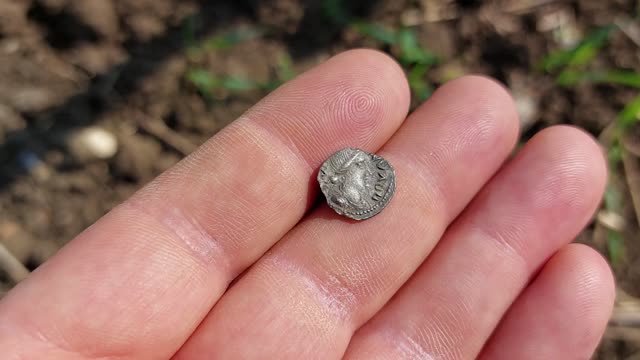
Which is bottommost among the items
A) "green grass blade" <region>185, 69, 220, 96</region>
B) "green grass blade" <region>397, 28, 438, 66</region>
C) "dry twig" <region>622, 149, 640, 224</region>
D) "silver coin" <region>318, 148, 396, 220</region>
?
"dry twig" <region>622, 149, 640, 224</region>

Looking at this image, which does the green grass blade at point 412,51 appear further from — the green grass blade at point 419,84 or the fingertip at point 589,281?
the fingertip at point 589,281

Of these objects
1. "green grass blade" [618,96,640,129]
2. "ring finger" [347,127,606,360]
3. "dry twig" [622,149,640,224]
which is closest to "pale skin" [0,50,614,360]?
"ring finger" [347,127,606,360]

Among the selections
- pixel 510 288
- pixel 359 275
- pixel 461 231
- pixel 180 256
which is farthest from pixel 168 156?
pixel 510 288

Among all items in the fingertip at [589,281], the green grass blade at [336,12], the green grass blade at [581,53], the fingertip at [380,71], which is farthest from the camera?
the green grass blade at [336,12]

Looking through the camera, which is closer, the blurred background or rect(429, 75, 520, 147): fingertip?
rect(429, 75, 520, 147): fingertip

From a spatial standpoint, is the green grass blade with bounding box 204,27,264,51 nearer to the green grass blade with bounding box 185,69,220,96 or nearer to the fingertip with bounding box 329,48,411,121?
the green grass blade with bounding box 185,69,220,96

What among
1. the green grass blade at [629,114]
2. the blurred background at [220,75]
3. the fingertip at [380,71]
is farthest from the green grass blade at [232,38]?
the green grass blade at [629,114]
